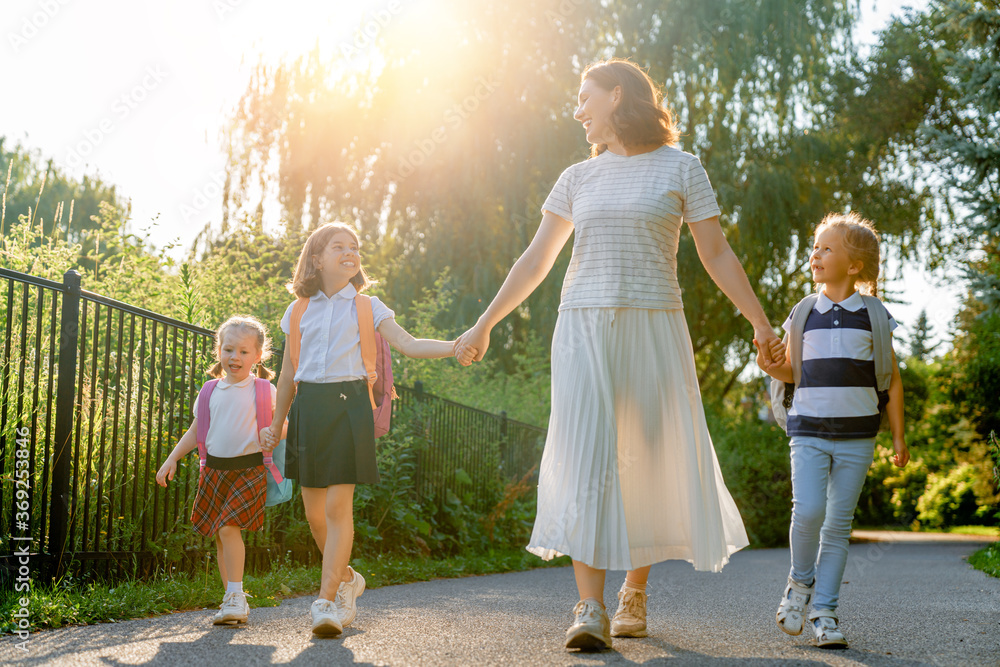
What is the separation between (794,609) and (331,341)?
201 centimetres

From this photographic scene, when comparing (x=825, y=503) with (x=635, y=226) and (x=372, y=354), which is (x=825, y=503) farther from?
(x=372, y=354)

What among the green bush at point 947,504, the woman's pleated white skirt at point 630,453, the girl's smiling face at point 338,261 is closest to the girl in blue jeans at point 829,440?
the woman's pleated white skirt at point 630,453

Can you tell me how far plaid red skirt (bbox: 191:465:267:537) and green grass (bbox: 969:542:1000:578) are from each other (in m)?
5.43

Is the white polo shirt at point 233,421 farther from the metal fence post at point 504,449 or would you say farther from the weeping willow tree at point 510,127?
the weeping willow tree at point 510,127

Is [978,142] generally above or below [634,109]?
above

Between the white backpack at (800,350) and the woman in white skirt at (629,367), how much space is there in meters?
Result: 0.20

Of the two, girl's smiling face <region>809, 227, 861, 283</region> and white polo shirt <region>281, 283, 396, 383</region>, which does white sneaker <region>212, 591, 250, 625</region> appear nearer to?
white polo shirt <region>281, 283, 396, 383</region>

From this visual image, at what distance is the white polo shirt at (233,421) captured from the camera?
3893mm

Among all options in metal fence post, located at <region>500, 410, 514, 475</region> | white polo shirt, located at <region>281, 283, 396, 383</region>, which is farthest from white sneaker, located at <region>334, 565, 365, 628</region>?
metal fence post, located at <region>500, 410, 514, 475</region>

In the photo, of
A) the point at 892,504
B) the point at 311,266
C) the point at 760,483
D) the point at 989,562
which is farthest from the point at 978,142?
the point at 892,504

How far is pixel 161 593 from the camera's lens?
3975 mm

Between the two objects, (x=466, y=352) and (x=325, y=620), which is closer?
(x=325, y=620)

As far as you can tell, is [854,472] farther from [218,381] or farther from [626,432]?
[218,381]

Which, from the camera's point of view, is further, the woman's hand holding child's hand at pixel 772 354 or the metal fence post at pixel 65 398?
the metal fence post at pixel 65 398
